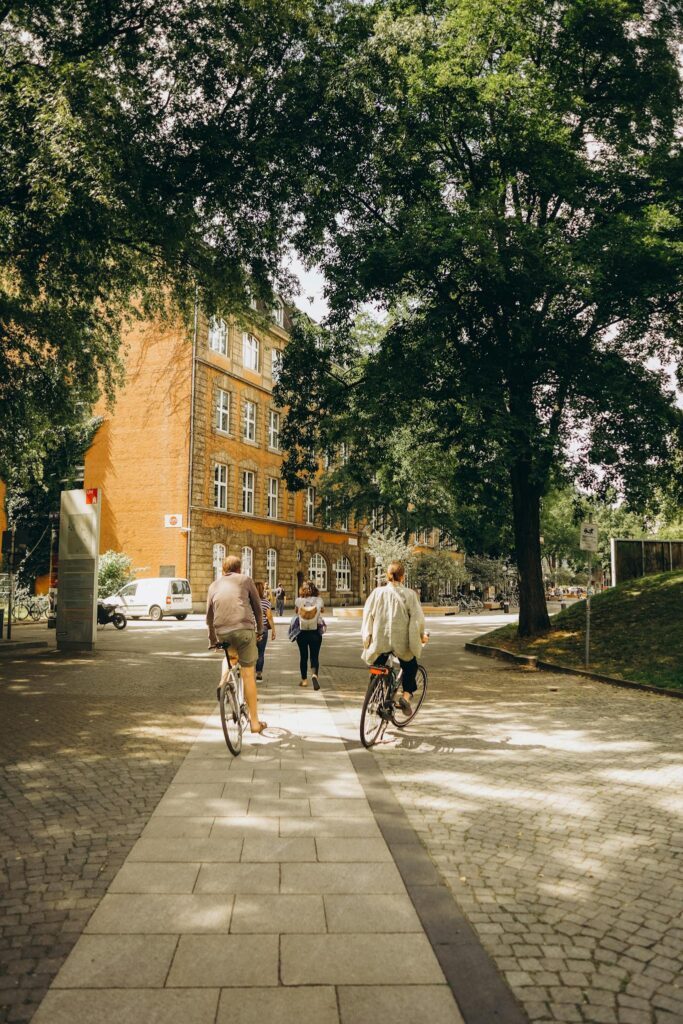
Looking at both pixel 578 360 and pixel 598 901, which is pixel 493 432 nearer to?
pixel 578 360

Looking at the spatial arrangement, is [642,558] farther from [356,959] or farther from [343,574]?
[343,574]

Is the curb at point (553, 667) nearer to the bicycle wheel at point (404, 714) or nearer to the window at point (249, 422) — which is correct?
the bicycle wheel at point (404, 714)

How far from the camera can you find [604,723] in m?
8.80

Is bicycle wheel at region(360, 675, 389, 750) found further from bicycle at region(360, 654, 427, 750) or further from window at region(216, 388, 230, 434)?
window at region(216, 388, 230, 434)

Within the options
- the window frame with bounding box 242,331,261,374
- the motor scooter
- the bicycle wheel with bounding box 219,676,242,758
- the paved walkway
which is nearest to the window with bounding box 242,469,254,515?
the window frame with bounding box 242,331,261,374

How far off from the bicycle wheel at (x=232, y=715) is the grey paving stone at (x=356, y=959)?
3529 mm

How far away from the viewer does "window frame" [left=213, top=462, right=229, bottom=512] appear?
36.8 meters

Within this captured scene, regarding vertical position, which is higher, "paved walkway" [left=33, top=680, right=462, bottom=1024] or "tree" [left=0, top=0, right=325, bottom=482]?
"tree" [left=0, top=0, right=325, bottom=482]

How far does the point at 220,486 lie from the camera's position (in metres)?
37.3

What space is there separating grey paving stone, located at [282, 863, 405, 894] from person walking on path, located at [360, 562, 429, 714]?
3.55 meters

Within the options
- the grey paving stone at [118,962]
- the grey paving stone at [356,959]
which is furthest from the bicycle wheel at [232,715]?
the grey paving stone at [356,959]

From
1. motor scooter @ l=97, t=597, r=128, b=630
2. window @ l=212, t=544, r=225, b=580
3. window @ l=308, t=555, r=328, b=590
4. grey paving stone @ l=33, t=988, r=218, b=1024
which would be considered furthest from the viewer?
window @ l=308, t=555, r=328, b=590

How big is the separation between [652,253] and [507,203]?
15.2 ft

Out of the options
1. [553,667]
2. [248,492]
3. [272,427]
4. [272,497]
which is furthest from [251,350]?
[553,667]
